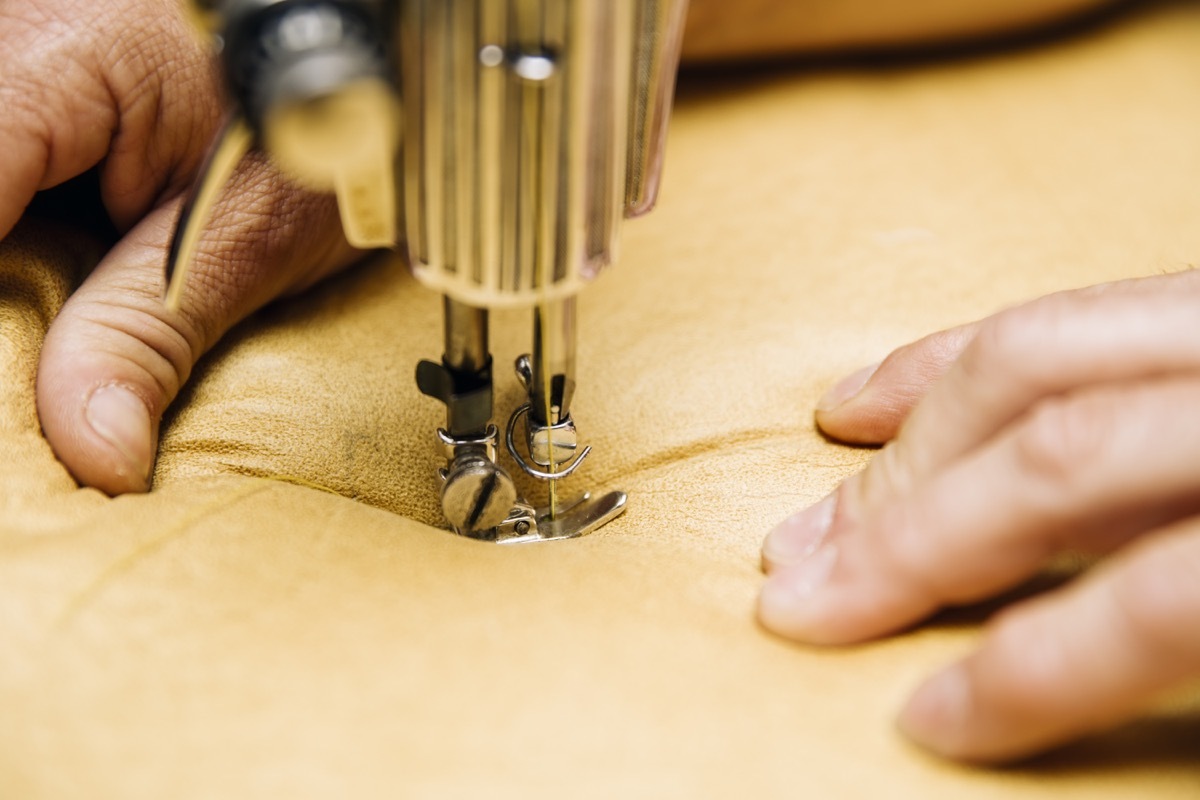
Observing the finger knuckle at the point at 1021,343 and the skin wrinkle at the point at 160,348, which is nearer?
the finger knuckle at the point at 1021,343

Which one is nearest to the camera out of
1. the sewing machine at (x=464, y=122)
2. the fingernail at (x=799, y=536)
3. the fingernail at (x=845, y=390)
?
the sewing machine at (x=464, y=122)

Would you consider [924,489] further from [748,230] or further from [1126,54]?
[1126,54]

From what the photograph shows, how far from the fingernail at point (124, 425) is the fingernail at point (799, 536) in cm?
30

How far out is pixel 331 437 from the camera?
591 mm

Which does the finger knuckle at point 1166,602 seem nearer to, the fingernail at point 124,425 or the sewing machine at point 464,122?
the sewing machine at point 464,122

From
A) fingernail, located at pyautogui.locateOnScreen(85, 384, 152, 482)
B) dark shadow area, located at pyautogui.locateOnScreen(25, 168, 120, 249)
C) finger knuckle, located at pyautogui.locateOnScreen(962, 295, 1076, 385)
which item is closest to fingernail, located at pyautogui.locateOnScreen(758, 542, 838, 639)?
finger knuckle, located at pyautogui.locateOnScreen(962, 295, 1076, 385)

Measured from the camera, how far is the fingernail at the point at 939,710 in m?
0.39

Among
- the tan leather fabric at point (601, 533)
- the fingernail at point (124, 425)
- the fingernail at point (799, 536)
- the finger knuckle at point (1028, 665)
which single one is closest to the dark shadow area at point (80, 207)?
the tan leather fabric at point (601, 533)

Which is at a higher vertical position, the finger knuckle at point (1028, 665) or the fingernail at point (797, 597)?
the finger knuckle at point (1028, 665)

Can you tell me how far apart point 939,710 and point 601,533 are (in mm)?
217

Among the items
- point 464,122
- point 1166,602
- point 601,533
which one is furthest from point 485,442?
Answer: point 1166,602

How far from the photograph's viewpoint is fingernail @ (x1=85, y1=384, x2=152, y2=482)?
498 mm

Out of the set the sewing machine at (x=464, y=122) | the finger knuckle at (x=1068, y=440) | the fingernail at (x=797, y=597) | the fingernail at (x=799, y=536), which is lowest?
the fingernail at (x=799, y=536)

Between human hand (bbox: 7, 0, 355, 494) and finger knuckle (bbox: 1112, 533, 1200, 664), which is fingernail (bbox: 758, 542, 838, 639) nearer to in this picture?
finger knuckle (bbox: 1112, 533, 1200, 664)
